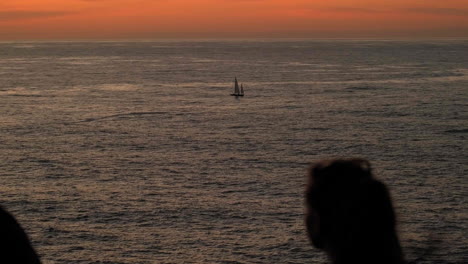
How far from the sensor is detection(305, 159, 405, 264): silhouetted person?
2225 mm

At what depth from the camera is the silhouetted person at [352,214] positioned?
2.22 m

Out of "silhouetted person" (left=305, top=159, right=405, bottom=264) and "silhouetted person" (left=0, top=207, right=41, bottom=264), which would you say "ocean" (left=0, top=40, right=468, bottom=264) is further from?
"silhouetted person" (left=0, top=207, right=41, bottom=264)

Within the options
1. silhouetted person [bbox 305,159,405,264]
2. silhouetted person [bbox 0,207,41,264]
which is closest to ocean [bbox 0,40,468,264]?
silhouetted person [bbox 305,159,405,264]

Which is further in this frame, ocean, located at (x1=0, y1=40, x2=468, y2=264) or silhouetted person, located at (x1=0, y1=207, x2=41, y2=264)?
ocean, located at (x1=0, y1=40, x2=468, y2=264)

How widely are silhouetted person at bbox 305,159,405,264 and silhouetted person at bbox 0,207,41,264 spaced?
1.00m

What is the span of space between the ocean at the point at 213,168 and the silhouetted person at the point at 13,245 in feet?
4.28

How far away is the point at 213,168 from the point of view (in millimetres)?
46219

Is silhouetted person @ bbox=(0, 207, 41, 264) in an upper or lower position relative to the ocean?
upper

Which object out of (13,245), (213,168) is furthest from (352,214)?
(213,168)

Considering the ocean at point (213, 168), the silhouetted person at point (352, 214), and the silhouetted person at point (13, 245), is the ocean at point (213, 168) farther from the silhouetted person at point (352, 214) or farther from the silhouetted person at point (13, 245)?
the silhouetted person at point (13, 245)

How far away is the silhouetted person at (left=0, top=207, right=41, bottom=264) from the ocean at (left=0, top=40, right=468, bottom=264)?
130 cm

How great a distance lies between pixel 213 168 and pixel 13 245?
4412 centimetres

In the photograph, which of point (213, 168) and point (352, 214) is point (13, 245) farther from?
point (213, 168)

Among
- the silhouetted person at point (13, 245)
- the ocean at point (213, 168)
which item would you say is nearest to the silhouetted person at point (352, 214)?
the ocean at point (213, 168)
